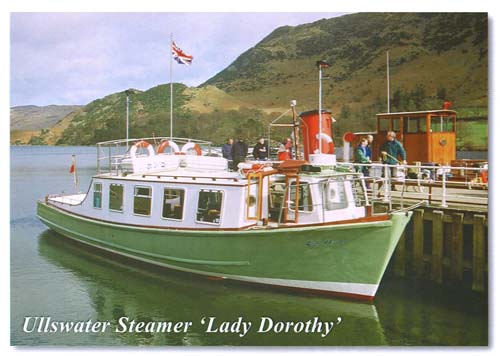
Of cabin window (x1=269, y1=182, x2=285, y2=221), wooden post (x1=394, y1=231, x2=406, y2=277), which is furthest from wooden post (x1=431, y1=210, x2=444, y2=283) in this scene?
cabin window (x1=269, y1=182, x2=285, y2=221)

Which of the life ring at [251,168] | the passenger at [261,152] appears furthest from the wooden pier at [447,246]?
the passenger at [261,152]

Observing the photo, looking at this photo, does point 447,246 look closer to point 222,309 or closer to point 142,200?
point 222,309

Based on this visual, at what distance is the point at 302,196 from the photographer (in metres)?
10.2

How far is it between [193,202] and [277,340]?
3422 millimetres

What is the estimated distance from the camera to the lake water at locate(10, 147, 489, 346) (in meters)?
8.84

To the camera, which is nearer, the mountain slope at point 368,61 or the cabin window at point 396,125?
the mountain slope at point 368,61

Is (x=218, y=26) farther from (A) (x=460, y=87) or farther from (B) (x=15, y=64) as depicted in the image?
(A) (x=460, y=87)

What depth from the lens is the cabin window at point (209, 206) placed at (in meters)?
10.5

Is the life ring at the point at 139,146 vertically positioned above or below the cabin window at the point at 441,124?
below

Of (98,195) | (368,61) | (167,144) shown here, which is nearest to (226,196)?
(167,144)

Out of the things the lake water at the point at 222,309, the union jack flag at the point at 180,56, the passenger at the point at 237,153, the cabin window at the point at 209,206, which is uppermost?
the union jack flag at the point at 180,56

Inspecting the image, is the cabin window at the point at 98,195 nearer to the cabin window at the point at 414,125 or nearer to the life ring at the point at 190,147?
the life ring at the point at 190,147

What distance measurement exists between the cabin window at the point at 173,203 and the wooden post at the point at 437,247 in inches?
203

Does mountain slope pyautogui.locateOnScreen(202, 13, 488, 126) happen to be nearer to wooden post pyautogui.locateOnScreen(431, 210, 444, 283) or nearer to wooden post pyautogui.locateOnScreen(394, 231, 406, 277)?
wooden post pyautogui.locateOnScreen(431, 210, 444, 283)
